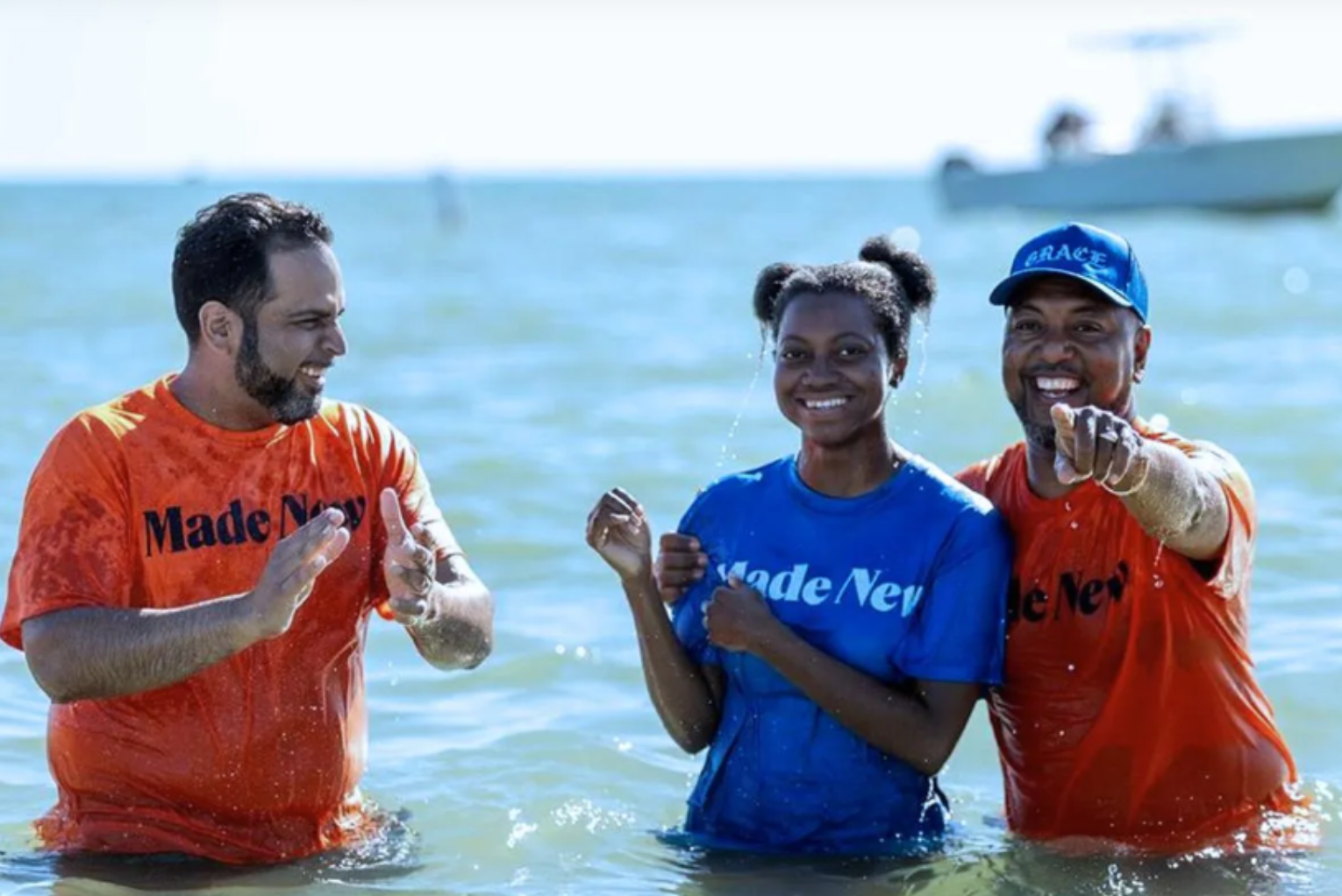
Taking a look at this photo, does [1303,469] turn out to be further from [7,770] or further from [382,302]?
[382,302]

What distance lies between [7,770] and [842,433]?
356cm

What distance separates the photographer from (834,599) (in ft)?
16.8

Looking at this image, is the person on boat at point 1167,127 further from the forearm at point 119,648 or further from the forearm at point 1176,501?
the forearm at point 119,648

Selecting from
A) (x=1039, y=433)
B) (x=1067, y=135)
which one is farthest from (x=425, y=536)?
(x=1067, y=135)

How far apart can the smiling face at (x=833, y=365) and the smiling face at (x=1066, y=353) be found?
35 cm

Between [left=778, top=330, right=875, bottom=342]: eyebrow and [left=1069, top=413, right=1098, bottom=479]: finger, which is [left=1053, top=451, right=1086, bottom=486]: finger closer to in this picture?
[left=1069, top=413, right=1098, bottom=479]: finger

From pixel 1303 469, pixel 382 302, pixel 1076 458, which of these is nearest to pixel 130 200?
pixel 382 302

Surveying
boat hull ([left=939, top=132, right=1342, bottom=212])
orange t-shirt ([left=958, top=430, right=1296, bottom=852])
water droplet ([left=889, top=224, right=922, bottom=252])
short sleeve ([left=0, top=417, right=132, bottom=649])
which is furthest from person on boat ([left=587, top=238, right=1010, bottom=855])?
water droplet ([left=889, top=224, right=922, bottom=252])

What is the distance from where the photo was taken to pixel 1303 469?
40.2 ft

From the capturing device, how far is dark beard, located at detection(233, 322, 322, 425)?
16.8 ft

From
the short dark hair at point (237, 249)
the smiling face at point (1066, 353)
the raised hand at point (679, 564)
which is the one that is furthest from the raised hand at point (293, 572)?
the smiling face at point (1066, 353)

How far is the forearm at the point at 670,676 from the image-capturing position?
5211mm

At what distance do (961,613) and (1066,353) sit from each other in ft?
2.25

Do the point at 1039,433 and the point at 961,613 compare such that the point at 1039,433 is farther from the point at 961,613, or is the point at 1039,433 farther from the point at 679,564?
the point at 679,564
